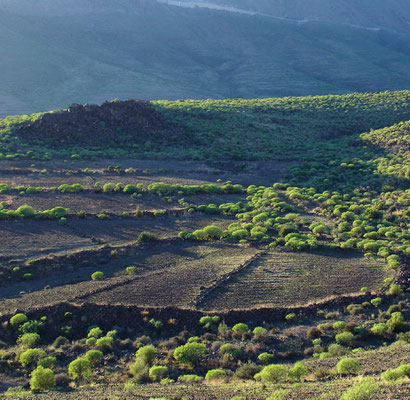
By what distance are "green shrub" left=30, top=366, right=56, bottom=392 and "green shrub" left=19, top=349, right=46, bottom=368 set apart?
1.50m

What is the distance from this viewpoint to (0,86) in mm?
105062

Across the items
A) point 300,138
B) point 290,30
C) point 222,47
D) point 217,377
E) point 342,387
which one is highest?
point 290,30

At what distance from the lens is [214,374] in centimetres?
1395

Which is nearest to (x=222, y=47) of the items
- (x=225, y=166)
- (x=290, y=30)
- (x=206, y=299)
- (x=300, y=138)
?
(x=290, y=30)

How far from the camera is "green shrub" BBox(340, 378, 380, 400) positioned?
1069 cm

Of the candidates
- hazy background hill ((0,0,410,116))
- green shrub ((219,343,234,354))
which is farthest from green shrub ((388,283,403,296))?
hazy background hill ((0,0,410,116))

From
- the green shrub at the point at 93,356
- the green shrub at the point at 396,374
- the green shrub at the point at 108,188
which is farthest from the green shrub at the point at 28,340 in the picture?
the green shrub at the point at 108,188

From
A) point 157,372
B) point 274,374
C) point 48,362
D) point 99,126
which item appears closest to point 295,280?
point 274,374

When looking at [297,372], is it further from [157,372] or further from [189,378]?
[157,372]

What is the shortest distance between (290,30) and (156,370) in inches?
6364

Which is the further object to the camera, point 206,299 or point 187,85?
point 187,85

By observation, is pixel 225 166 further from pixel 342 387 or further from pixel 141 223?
pixel 342 387

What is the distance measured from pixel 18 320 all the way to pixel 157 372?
6.39 m

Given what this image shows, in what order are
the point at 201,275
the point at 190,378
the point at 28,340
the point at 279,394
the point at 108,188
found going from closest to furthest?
the point at 279,394, the point at 190,378, the point at 28,340, the point at 201,275, the point at 108,188
